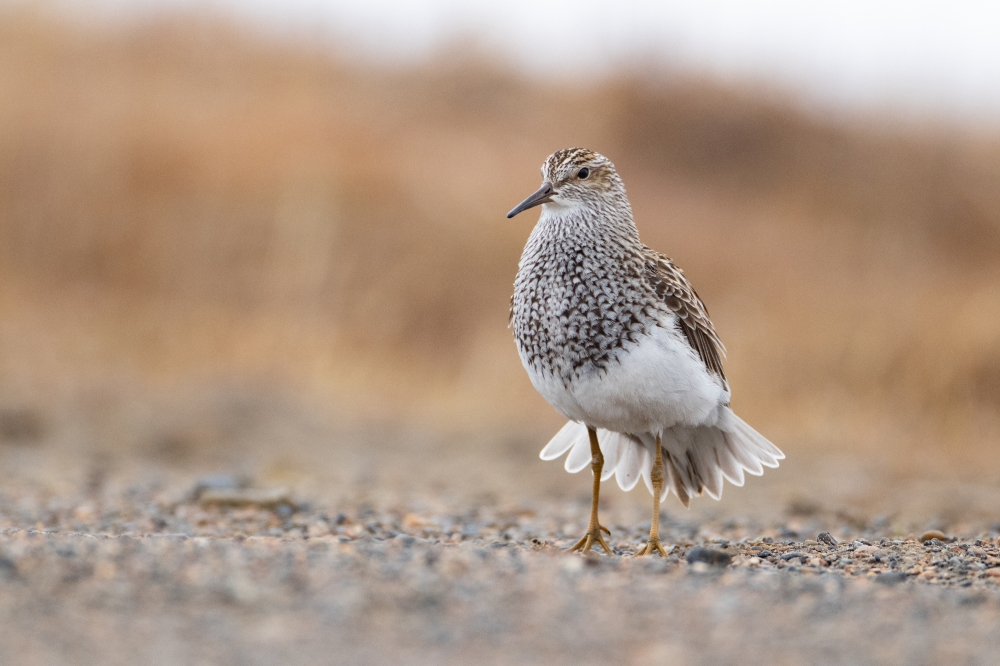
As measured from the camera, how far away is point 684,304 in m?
5.45

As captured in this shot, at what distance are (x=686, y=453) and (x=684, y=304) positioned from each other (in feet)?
3.09

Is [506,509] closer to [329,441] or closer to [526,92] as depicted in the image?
[329,441]

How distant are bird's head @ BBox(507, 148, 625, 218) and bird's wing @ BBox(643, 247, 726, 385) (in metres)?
0.37

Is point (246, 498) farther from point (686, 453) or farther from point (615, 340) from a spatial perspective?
point (615, 340)

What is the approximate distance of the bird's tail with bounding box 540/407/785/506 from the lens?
5.79 metres

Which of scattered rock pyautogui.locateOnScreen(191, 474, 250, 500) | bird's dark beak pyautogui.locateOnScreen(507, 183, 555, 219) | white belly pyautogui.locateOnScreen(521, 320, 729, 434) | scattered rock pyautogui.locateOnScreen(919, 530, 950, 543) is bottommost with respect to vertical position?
scattered rock pyautogui.locateOnScreen(191, 474, 250, 500)

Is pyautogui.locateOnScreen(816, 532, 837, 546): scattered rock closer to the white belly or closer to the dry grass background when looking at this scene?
the white belly

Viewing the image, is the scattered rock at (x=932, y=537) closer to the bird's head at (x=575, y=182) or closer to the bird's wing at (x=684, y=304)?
the bird's wing at (x=684, y=304)

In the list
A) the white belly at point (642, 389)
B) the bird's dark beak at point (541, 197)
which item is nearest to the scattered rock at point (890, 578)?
the white belly at point (642, 389)

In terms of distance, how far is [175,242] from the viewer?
49.4 feet

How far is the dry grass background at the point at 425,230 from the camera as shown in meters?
12.3

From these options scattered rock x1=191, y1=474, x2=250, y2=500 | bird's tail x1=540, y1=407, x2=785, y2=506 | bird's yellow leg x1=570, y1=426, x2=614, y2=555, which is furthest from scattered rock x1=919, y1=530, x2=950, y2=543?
scattered rock x1=191, y1=474, x2=250, y2=500

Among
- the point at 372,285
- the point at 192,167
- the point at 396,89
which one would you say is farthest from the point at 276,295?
the point at 396,89

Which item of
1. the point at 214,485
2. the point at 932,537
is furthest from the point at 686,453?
the point at 214,485
